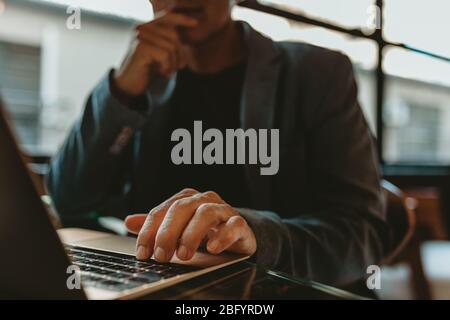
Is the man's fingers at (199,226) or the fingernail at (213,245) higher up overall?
the man's fingers at (199,226)

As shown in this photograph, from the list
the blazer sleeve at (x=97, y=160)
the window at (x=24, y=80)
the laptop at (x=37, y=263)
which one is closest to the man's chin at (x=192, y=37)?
the blazer sleeve at (x=97, y=160)

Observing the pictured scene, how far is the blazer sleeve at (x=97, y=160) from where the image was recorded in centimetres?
69

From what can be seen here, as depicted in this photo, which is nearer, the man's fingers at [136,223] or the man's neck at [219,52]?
the man's fingers at [136,223]

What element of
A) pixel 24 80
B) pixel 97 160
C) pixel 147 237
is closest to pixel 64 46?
pixel 24 80

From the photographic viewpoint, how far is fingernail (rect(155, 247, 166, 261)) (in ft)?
1.20

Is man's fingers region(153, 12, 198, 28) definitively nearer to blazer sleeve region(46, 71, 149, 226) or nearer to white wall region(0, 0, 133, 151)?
blazer sleeve region(46, 71, 149, 226)

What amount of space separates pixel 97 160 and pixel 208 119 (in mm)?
199

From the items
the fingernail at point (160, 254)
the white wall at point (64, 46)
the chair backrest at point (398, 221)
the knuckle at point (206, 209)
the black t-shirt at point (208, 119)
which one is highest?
the white wall at point (64, 46)

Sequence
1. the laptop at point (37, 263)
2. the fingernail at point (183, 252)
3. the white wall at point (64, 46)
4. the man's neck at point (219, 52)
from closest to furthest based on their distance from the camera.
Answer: the laptop at point (37, 263)
the fingernail at point (183, 252)
the man's neck at point (219, 52)
the white wall at point (64, 46)

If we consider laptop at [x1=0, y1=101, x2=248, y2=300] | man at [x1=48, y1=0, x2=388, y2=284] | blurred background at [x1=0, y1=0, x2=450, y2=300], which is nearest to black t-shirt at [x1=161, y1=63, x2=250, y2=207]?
man at [x1=48, y1=0, x2=388, y2=284]

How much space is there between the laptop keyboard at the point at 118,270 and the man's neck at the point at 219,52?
1.26 ft

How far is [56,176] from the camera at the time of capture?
2.50ft

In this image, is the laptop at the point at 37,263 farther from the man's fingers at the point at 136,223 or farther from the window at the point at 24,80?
the window at the point at 24,80

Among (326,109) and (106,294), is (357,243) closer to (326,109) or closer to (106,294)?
(326,109)
